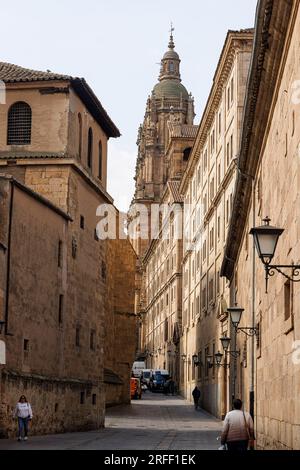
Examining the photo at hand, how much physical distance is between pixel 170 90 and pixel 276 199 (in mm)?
123376

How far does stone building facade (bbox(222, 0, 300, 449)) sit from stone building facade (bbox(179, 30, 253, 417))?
19719mm

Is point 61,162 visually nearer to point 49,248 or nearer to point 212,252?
point 49,248

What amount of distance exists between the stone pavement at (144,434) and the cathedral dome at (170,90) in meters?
86.8

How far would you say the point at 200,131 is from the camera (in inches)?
2333

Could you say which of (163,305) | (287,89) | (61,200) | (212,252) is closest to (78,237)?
(61,200)

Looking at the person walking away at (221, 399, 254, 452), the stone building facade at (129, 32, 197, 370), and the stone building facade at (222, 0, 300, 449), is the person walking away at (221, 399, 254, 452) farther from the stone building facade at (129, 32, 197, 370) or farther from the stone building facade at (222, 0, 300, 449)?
the stone building facade at (129, 32, 197, 370)

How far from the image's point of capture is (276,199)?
60.6 ft

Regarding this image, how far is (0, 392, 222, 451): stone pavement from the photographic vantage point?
86.0 ft

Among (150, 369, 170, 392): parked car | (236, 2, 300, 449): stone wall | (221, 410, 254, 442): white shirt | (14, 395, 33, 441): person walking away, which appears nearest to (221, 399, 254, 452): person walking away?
(221, 410, 254, 442): white shirt

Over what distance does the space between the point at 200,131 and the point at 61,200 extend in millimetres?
23275

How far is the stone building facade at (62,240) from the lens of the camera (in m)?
32.3

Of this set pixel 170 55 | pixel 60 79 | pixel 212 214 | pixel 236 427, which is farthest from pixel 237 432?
pixel 170 55

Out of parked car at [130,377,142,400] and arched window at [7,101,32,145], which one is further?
parked car at [130,377,142,400]

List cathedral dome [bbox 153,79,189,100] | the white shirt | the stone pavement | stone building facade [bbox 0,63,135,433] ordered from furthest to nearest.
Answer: cathedral dome [bbox 153,79,189,100], stone building facade [bbox 0,63,135,433], the stone pavement, the white shirt
